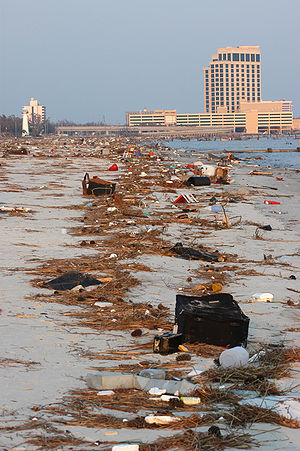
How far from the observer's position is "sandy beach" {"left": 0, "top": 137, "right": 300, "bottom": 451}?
254 centimetres

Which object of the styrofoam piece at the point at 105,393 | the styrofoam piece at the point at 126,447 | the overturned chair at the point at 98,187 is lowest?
the styrofoam piece at the point at 105,393

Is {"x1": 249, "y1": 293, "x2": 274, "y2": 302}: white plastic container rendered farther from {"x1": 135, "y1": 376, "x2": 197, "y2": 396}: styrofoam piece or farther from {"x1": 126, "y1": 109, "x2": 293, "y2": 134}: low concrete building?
{"x1": 126, "y1": 109, "x2": 293, "y2": 134}: low concrete building

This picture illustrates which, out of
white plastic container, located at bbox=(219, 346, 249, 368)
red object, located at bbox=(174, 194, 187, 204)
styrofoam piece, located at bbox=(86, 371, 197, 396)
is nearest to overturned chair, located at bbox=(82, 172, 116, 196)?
red object, located at bbox=(174, 194, 187, 204)

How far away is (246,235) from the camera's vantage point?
8.53 metres

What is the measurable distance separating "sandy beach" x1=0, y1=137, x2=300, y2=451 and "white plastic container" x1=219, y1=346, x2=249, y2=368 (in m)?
0.10

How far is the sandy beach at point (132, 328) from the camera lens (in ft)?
8.35

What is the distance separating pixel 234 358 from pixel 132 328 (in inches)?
38.8

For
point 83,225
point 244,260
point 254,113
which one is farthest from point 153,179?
point 254,113

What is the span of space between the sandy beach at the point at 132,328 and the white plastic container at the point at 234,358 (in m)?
0.10

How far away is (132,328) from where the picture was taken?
13.4 feet

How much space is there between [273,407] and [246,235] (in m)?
5.85

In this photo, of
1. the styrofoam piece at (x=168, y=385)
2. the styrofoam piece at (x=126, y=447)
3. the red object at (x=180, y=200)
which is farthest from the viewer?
the red object at (x=180, y=200)

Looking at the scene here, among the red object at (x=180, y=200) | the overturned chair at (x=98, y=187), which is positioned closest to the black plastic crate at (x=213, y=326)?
the red object at (x=180, y=200)

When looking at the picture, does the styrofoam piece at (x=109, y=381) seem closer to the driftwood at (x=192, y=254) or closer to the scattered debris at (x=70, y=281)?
the scattered debris at (x=70, y=281)
